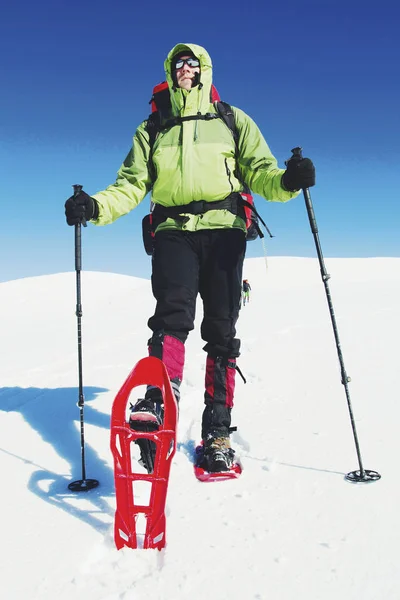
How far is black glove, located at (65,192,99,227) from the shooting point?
2.76 metres

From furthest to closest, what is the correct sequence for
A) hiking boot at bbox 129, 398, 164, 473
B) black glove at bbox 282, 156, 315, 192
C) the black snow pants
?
the black snow pants, black glove at bbox 282, 156, 315, 192, hiking boot at bbox 129, 398, 164, 473

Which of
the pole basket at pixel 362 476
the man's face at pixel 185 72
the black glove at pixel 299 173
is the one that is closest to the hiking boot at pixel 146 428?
the pole basket at pixel 362 476

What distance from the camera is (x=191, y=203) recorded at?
3.08m

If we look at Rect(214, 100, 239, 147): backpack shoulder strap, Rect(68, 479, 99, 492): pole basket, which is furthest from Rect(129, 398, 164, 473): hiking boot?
Rect(214, 100, 239, 147): backpack shoulder strap

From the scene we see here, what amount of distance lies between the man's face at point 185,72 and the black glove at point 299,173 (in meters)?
1.02

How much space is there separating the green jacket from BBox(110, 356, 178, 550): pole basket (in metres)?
1.33

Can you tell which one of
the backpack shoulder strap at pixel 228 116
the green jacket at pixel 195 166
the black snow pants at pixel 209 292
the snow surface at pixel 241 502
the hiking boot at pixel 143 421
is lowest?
the snow surface at pixel 241 502

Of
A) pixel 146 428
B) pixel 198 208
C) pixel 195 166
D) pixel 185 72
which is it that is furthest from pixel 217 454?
pixel 185 72

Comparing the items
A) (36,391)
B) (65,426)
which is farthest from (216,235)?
(36,391)

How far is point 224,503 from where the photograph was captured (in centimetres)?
236

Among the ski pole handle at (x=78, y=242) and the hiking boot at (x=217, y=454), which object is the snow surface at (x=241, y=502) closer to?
the hiking boot at (x=217, y=454)

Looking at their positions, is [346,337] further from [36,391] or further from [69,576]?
[69,576]

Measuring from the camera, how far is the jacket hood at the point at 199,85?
3.21 m

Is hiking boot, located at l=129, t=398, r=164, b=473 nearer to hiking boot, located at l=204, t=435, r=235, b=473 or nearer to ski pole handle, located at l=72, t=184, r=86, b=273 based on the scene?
hiking boot, located at l=204, t=435, r=235, b=473
